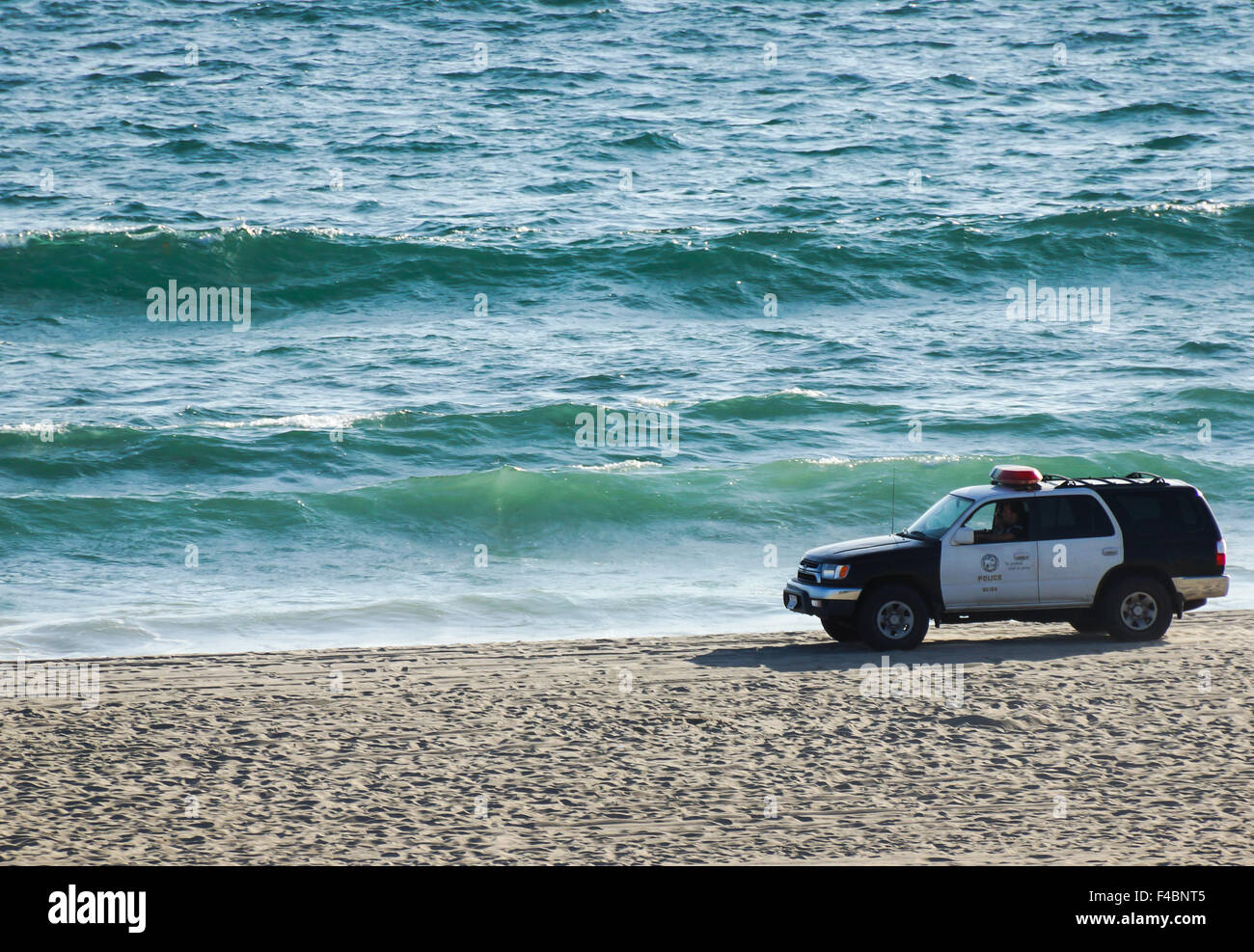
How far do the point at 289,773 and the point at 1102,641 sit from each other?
7.56 m

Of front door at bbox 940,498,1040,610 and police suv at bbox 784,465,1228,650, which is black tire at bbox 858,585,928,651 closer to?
police suv at bbox 784,465,1228,650

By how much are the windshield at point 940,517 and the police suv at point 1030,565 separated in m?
0.01

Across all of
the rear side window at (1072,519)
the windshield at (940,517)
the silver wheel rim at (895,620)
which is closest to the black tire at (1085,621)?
the rear side window at (1072,519)

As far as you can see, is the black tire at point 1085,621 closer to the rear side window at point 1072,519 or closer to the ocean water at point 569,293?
the rear side window at point 1072,519

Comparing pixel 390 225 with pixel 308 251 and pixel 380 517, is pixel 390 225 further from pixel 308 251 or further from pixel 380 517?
pixel 380 517

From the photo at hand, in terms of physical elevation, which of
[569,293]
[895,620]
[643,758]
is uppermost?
[569,293]

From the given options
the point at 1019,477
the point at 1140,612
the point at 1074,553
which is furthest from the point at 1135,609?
the point at 1019,477

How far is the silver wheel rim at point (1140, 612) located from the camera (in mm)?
11484

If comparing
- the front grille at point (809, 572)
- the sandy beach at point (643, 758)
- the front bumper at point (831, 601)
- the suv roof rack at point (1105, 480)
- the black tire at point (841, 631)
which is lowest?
the sandy beach at point (643, 758)

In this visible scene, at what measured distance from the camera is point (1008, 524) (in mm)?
11320

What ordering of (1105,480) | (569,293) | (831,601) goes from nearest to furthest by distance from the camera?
1. (831,601)
2. (1105,480)
3. (569,293)

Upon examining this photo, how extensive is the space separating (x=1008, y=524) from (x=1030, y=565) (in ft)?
1.39

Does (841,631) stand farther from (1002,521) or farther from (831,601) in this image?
(1002,521)
